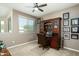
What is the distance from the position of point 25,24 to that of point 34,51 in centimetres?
65

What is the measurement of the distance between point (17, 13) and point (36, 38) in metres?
0.71

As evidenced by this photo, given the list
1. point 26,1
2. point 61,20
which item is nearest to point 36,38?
point 61,20

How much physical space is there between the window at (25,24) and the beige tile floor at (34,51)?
0.35 meters

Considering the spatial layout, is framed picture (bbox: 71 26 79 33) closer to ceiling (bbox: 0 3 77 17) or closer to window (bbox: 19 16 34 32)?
ceiling (bbox: 0 3 77 17)

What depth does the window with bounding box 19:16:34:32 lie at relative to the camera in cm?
184

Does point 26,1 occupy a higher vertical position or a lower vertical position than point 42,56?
higher

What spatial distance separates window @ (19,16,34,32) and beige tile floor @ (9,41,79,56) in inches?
13.7

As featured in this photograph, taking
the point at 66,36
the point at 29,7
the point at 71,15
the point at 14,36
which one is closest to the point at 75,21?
the point at 71,15

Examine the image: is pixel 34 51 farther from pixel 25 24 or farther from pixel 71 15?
pixel 71 15

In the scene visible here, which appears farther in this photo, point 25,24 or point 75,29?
point 25,24

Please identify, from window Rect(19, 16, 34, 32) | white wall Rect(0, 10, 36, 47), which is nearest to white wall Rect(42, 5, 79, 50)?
window Rect(19, 16, 34, 32)

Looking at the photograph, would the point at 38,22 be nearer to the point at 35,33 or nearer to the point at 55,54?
the point at 35,33

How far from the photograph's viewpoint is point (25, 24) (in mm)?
1892

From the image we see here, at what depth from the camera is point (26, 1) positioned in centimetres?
175
